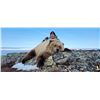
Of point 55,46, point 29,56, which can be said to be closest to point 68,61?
point 55,46

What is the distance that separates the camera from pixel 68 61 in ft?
8.96

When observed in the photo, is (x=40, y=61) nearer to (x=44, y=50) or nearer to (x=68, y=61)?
(x=44, y=50)

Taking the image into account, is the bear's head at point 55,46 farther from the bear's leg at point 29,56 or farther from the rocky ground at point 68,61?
the bear's leg at point 29,56

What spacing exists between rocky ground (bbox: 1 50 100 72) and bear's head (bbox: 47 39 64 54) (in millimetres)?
52

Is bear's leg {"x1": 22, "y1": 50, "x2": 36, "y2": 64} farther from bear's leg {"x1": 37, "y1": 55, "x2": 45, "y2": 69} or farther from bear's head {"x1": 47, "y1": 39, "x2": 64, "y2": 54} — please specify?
bear's head {"x1": 47, "y1": 39, "x2": 64, "y2": 54}

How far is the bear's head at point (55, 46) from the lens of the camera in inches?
108

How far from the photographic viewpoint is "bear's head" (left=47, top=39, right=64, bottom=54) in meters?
2.73

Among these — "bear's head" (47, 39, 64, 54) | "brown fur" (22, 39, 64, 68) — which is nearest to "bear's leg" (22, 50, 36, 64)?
"brown fur" (22, 39, 64, 68)
